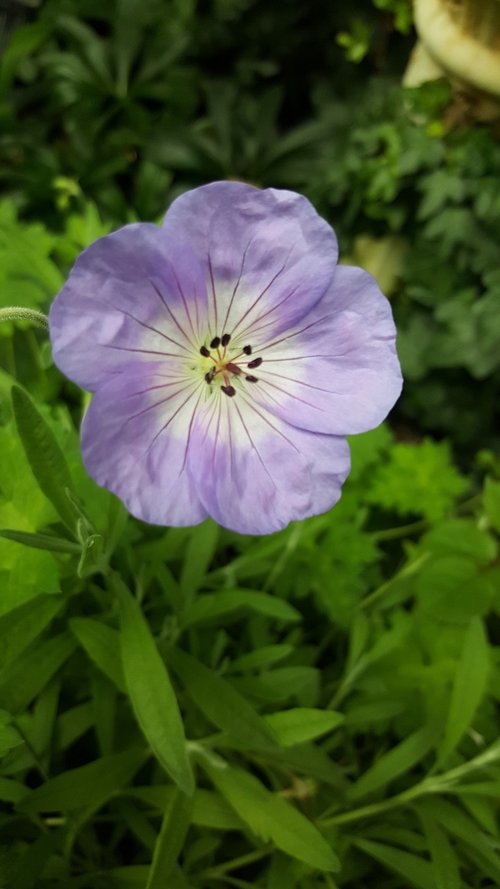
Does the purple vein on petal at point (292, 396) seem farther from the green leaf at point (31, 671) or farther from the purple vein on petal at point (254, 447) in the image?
the green leaf at point (31, 671)

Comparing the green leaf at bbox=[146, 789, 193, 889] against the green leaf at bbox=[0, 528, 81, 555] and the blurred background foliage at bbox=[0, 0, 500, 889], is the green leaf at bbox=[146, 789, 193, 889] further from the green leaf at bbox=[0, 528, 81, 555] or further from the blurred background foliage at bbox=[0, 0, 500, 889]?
the green leaf at bbox=[0, 528, 81, 555]

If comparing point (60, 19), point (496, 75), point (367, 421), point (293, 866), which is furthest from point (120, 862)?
point (60, 19)

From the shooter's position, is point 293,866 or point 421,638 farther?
point 421,638

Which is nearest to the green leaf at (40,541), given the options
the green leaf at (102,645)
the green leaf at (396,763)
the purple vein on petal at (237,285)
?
the green leaf at (102,645)

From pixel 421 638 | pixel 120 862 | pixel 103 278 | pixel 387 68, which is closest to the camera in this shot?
pixel 103 278

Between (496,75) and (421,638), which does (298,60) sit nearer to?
(496,75)

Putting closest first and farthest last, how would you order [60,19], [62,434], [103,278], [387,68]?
[103,278] < [62,434] < [60,19] < [387,68]

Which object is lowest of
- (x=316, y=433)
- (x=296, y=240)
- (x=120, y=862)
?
(x=120, y=862)
